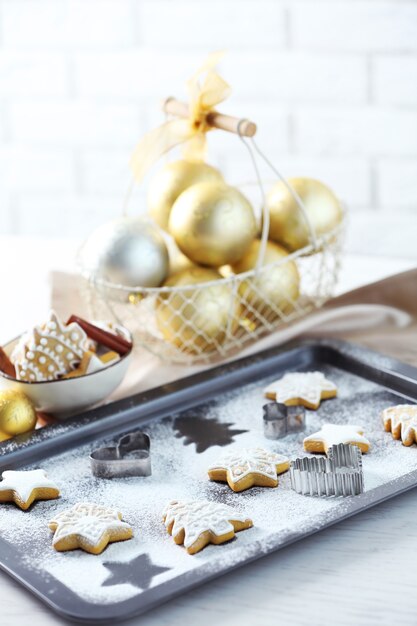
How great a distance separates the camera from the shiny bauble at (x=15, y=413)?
1.04m

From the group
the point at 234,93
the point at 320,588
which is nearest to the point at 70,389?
the point at 320,588

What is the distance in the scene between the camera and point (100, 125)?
2.15 m

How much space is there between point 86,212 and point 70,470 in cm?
131

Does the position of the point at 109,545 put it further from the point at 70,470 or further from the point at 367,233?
the point at 367,233

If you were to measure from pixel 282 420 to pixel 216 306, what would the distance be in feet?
0.78

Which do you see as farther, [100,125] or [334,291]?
[100,125]

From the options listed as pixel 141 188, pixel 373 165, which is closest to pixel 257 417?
pixel 373 165

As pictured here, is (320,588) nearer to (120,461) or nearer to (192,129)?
(120,461)

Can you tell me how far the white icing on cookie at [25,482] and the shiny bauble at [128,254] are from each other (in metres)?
0.33

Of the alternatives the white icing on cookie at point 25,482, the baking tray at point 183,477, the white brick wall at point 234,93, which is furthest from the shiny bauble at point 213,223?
the white brick wall at point 234,93

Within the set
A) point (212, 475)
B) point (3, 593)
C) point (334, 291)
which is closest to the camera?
point (3, 593)

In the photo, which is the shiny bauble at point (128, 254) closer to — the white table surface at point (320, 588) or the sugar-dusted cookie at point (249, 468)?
the sugar-dusted cookie at point (249, 468)

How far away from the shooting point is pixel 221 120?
126 cm

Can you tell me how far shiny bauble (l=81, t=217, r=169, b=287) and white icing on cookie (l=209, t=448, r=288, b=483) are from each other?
0.31 m
